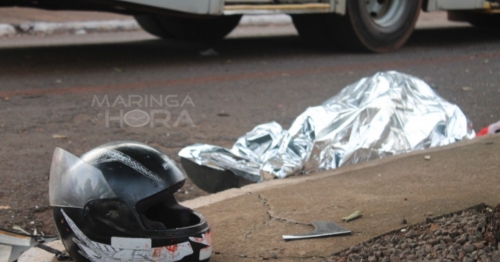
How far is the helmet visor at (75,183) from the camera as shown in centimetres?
250

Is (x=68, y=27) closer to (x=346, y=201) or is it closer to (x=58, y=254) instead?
(x=346, y=201)

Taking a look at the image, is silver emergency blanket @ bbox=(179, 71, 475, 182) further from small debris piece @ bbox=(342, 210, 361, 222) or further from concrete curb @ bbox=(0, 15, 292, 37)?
concrete curb @ bbox=(0, 15, 292, 37)

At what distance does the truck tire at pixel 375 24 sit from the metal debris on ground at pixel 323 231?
17.4 ft

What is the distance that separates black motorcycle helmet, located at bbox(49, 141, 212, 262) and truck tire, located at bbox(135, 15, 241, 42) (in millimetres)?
6490

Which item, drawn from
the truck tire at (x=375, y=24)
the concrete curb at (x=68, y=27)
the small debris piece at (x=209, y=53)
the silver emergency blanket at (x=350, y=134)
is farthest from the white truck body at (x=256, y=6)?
the concrete curb at (x=68, y=27)

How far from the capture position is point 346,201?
11.0 feet

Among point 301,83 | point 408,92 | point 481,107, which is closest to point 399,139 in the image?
point 408,92

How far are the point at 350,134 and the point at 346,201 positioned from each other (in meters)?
0.89

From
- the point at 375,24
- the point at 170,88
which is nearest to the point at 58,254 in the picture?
the point at 170,88

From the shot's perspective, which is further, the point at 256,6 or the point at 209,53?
the point at 209,53

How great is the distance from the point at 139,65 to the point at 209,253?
15.5 feet

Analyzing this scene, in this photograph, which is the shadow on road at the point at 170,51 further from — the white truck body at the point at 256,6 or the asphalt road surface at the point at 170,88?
the white truck body at the point at 256,6

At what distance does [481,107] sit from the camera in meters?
5.73

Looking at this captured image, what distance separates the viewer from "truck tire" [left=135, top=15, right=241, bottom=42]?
8969mm
